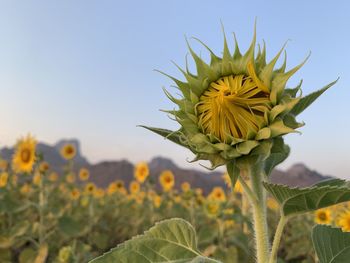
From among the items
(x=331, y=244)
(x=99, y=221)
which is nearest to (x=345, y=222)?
(x=331, y=244)

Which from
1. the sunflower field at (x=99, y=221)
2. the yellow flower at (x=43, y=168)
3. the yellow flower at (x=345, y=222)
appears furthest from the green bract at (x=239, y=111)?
the yellow flower at (x=43, y=168)

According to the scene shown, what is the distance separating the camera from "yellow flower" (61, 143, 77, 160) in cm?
761

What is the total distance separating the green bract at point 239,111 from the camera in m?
1.16

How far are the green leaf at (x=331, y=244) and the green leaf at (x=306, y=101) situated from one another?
0.35m

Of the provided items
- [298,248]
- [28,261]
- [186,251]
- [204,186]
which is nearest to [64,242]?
[28,261]

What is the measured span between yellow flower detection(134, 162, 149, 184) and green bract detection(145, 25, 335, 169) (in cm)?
624

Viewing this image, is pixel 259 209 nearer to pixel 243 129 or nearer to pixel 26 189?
pixel 243 129

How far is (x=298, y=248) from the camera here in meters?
4.57

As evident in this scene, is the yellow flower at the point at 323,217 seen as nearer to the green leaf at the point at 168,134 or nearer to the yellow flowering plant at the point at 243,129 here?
the yellow flowering plant at the point at 243,129

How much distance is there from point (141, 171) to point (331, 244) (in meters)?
6.34

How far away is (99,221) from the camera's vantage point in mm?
6477

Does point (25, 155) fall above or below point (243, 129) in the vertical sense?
above

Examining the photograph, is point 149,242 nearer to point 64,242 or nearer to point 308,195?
point 308,195

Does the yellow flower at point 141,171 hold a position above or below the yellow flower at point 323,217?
above
